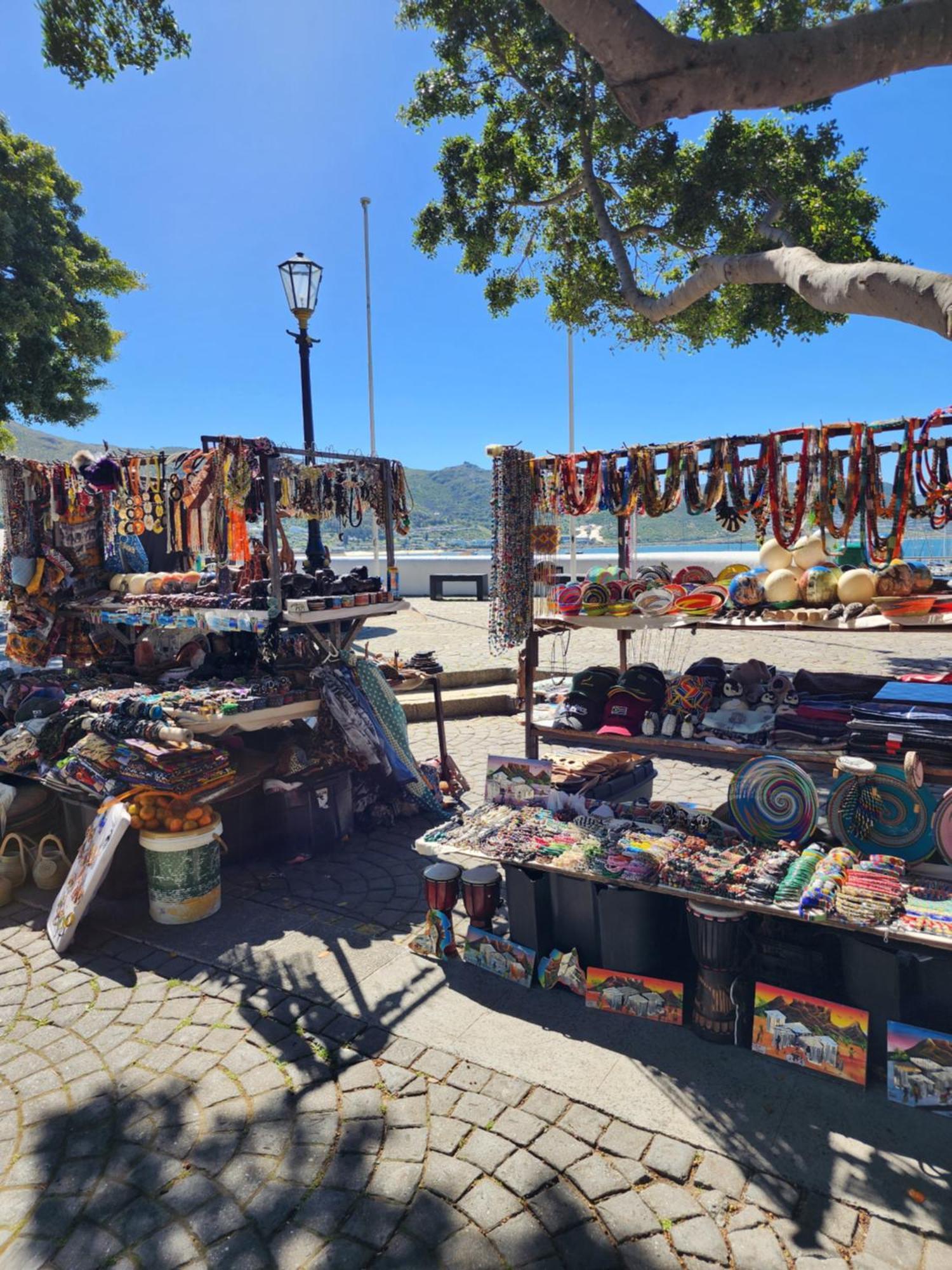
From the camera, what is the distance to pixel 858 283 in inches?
150

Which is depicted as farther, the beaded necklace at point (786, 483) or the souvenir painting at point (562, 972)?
the beaded necklace at point (786, 483)

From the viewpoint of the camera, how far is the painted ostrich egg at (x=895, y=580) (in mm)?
4246

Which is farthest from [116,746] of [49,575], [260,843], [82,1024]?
[49,575]

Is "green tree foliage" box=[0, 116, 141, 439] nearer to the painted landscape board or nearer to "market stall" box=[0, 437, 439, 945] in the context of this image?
"market stall" box=[0, 437, 439, 945]

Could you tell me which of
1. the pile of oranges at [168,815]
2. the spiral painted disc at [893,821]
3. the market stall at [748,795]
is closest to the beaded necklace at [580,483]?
the market stall at [748,795]

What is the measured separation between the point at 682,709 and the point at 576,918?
2.03 meters

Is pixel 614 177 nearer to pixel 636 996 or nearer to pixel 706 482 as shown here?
pixel 706 482

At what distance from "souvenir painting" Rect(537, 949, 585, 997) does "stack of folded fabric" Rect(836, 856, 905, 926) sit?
53.7 inches

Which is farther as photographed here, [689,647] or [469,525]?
[469,525]

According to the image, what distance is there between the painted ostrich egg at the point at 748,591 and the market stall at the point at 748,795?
0.5 inches

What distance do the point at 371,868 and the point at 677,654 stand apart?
266 inches

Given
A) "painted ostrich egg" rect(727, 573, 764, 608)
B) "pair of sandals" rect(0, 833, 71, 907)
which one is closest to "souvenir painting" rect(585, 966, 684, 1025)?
"painted ostrich egg" rect(727, 573, 764, 608)

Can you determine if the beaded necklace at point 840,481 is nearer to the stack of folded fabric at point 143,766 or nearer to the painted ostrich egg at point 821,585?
the painted ostrich egg at point 821,585

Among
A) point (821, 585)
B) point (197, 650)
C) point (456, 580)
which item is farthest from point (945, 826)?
point (456, 580)
